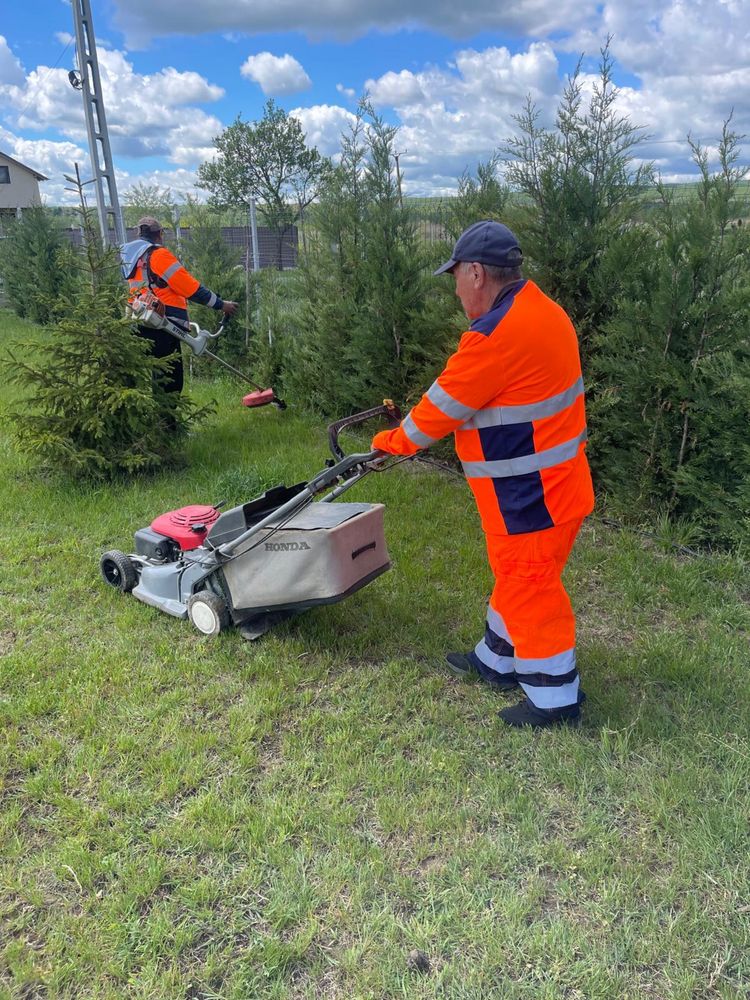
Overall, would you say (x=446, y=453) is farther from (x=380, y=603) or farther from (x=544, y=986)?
(x=544, y=986)

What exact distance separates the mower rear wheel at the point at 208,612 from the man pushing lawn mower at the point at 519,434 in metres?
1.43

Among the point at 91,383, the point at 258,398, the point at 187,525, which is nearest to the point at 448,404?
the point at 187,525

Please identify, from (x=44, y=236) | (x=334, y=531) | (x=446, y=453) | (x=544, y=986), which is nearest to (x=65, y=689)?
(x=334, y=531)

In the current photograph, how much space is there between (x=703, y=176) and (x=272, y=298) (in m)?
5.67

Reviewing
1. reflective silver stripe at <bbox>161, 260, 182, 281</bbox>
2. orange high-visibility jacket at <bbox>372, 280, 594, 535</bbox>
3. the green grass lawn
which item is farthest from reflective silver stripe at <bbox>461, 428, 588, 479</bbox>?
reflective silver stripe at <bbox>161, 260, 182, 281</bbox>

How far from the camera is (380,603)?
14.3 feet

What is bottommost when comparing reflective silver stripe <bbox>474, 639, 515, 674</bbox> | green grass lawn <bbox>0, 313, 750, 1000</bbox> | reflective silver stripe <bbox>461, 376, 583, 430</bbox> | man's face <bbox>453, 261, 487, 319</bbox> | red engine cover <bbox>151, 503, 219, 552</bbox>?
green grass lawn <bbox>0, 313, 750, 1000</bbox>

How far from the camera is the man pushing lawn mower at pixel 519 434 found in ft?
9.12

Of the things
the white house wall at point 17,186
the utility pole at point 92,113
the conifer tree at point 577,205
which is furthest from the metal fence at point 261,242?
the white house wall at point 17,186

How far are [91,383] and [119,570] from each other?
2176 millimetres

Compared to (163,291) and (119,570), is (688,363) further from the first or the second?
(163,291)

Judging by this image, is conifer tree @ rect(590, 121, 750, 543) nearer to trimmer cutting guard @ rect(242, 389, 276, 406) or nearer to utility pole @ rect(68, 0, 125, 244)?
trimmer cutting guard @ rect(242, 389, 276, 406)

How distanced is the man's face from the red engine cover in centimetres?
216

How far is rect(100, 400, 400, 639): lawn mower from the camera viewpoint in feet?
11.0
